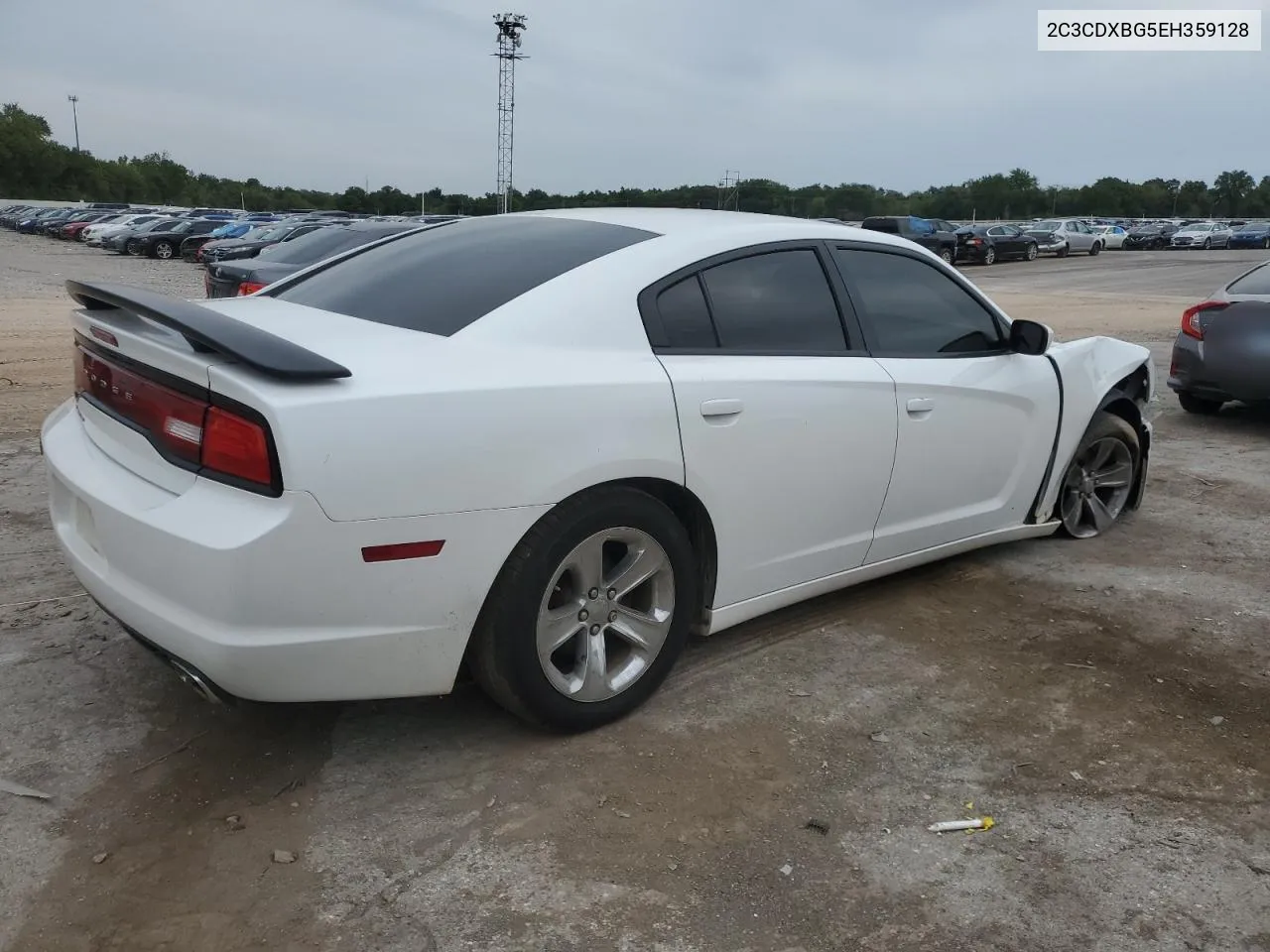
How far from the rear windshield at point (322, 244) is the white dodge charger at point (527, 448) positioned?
6.33 meters

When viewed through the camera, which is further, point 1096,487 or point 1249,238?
point 1249,238

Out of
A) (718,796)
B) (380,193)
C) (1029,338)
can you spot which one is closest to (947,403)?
(1029,338)

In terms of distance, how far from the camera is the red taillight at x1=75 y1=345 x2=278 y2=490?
2.52 m

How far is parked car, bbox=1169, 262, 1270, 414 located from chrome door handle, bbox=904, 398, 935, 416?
4.83 metres

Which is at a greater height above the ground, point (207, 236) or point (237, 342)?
point (237, 342)

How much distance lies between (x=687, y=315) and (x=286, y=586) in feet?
4.95

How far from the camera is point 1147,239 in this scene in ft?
164

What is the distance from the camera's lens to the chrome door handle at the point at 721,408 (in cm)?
323

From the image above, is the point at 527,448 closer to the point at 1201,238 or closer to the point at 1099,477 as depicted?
the point at 1099,477

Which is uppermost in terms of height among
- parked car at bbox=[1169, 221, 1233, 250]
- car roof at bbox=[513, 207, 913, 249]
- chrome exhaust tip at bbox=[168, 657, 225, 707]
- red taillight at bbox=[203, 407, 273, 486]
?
parked car at bbox=[1169, 221, 1233, 250]

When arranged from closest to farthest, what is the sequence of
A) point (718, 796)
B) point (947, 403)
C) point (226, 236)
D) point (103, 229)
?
point (718, 796), point (947, 403), point (226, 236), point (103, 229)

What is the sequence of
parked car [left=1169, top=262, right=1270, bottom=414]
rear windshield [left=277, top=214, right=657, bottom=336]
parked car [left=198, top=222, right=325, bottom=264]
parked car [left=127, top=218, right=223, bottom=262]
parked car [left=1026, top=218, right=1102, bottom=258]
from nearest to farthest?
rear windshield [left=277, top=214, right=657, bottom=336]
parked car [left=1169, top=262, right=1270, bottom=414]
parked car [left=198, top=222, right=325, bottom=264]
parked car [left=127, top=218, right=223, bottom=262]
parked car [left=1026, top=218, right=1102, bottom=258]

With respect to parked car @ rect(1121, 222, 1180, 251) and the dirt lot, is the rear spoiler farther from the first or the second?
parked car @ rect(1121, 222, 1180, 251)

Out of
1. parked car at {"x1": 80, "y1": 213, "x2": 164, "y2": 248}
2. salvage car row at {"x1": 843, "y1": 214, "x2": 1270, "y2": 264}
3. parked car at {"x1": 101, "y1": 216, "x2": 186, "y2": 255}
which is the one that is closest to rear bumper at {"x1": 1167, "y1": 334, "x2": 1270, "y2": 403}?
salvage car row at {"x1": 843, "y1": 214, "x2": 1270, "y2": 264}
